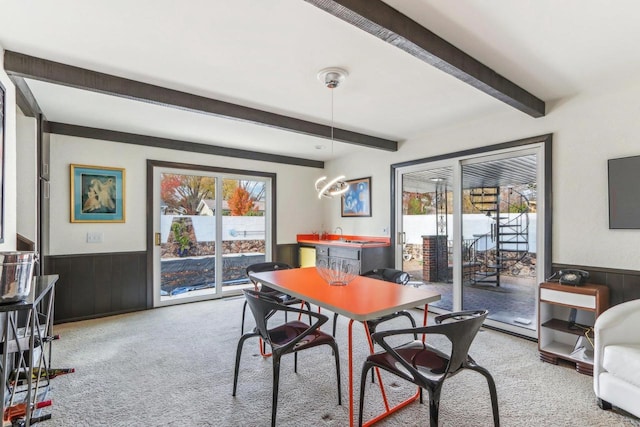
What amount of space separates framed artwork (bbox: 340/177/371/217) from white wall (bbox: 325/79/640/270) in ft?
6.85

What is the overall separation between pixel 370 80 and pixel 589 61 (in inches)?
62.9

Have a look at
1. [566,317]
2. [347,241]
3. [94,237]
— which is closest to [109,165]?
[94,237]

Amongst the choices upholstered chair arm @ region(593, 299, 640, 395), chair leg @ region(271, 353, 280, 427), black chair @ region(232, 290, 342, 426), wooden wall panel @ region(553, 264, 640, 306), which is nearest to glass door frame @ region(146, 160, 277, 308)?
black chair @ region(232, 290, 342, 426)

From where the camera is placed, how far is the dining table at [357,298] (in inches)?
72.4

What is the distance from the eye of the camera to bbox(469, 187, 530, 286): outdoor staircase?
4.25m

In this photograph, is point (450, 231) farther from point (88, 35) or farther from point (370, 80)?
point (88, 35)

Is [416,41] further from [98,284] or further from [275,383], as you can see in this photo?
[98,284]

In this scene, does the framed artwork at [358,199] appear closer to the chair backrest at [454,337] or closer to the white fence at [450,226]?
the white fence at [450,226]

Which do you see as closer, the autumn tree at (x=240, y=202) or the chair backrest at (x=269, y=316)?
the chair backrest at (x=269, y=316)

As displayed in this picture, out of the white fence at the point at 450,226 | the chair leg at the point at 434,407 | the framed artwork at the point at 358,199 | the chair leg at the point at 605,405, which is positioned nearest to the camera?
the chair leg at the point at 434,407

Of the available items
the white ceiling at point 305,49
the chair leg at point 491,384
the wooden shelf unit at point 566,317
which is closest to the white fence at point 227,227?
the white ceiling at point 305,49

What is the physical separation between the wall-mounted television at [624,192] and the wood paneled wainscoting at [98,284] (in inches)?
209

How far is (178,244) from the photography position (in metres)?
4.82

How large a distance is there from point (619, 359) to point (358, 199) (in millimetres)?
3853
